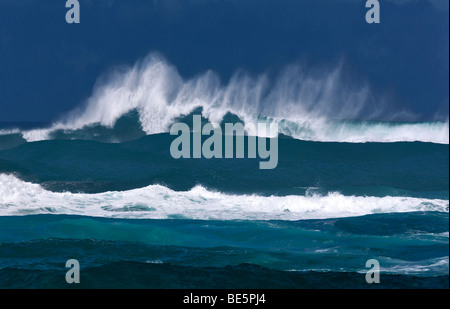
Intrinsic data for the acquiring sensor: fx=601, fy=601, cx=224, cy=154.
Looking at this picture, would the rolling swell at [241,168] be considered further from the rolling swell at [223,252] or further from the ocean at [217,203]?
the rolling swell at [223,252]

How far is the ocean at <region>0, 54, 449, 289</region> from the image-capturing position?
9883 millimetres

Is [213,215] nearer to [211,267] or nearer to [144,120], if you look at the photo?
[211,267]

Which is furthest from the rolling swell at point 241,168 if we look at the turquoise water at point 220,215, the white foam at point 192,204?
the white foam at point 192,204

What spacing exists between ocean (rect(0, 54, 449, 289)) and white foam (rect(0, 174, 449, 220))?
0.06 metres

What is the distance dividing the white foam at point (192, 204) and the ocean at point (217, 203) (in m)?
0.06

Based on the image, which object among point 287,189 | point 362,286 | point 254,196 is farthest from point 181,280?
point 287,189

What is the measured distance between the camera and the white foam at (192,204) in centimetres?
1479

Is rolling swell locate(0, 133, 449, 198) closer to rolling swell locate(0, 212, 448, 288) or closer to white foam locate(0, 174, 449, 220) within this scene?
white foam locate(0, 174, 449, 220)

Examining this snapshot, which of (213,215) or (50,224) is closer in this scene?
(50,224)

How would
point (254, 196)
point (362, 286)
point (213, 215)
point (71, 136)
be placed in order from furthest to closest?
1. point (71, 136)
2. point (254, 196)
3. point (213, 215)
4. point (362, 286)

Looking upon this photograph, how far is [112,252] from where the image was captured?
11.0 metres

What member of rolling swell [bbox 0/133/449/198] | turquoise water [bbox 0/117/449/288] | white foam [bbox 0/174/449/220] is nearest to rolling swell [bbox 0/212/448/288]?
turquoise water [bbox 0/117/449/288]
